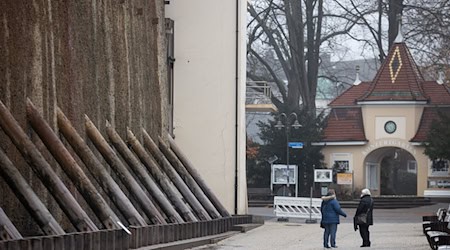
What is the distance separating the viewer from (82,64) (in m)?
26.9

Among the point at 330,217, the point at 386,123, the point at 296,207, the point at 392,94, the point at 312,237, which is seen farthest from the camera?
the point at 392,94

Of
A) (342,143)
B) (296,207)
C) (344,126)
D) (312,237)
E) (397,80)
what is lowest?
(312,237)

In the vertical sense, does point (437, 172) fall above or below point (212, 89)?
below

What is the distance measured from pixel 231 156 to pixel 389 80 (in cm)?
2719

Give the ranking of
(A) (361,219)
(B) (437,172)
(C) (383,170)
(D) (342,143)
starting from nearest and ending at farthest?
(A) (361,219) → (B) (437,172) → (D) (342,143) → (C) (383,170)

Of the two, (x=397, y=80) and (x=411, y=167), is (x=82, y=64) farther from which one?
(x=411, y=167)

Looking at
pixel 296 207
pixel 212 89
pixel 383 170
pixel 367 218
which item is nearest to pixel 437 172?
pixel 383 170

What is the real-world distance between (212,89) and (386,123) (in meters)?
26.4

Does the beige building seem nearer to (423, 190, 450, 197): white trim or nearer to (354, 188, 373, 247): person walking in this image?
(423, 190, 450, 197): white trim

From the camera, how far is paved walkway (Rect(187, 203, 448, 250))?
29297mm

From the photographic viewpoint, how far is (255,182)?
67.6 meters

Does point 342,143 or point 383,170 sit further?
point 383,170

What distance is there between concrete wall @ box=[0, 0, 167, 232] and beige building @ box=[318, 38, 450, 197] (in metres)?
31.8

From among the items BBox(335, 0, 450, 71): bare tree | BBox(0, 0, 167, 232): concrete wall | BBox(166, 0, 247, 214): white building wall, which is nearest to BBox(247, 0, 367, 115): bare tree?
BBox(335, 0, 450, 71): bare tree
